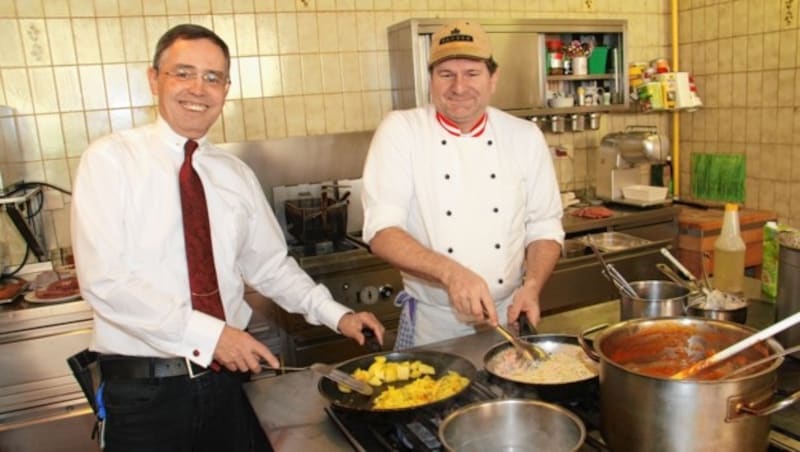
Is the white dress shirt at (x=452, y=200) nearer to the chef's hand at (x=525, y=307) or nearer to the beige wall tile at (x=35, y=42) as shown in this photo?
the chef's hand at (x=525, y=307)

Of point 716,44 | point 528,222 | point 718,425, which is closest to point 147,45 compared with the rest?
point 528,222

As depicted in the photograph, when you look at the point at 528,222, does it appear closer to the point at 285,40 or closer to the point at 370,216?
the point at 370,216

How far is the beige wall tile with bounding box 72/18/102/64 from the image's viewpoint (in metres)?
3.32

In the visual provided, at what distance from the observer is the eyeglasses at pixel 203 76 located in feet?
5.99

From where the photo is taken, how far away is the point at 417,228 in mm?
2244

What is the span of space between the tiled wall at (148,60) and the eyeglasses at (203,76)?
182cm

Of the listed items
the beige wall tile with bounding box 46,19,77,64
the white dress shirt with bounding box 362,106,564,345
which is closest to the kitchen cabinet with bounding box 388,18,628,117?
the white dress shirt with bounding box 362,106,564,345

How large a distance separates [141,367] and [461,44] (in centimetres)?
134

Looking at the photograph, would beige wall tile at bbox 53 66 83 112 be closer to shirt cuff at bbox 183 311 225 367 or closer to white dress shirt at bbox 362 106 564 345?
white dress shirt at bbox 362 106 564 345

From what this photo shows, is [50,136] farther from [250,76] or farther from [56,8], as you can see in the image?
[250,76]

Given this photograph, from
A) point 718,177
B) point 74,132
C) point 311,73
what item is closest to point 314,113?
point 311,73

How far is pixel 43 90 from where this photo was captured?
331 centimetres

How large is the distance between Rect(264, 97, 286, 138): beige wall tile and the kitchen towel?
2936 mm

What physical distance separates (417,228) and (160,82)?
94cm
